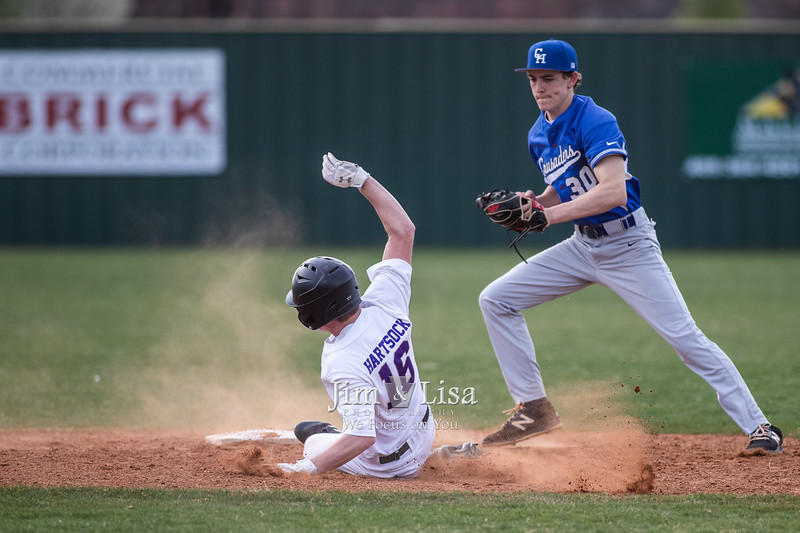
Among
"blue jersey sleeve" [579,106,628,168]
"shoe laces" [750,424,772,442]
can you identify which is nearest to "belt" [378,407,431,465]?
"blue jersey sleeve" [579,106,628,168]

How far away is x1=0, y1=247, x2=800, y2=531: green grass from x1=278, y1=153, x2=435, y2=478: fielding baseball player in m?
0.36

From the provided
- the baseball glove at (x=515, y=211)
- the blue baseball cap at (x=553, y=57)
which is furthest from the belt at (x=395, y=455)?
the blue baseball cap at (x=553, y=57)

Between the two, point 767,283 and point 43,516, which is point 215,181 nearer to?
point 767,283

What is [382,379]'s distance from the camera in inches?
192

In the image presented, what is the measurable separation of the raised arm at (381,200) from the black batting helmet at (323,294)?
0.51 metres

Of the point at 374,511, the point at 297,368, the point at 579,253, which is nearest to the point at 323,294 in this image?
the point at 374,511

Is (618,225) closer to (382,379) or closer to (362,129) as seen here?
(382,379)

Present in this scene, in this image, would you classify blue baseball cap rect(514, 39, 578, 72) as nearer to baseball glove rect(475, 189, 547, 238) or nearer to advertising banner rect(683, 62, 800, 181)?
baseball glove rect(475, 189, 547, 238)

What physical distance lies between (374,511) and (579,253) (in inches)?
88.1

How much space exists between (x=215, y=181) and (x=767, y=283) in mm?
10419

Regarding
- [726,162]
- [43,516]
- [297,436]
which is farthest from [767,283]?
[43,516]

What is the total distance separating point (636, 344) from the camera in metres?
10.1

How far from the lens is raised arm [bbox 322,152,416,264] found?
5316 millimetres

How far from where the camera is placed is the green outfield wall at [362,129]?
18547 mm
